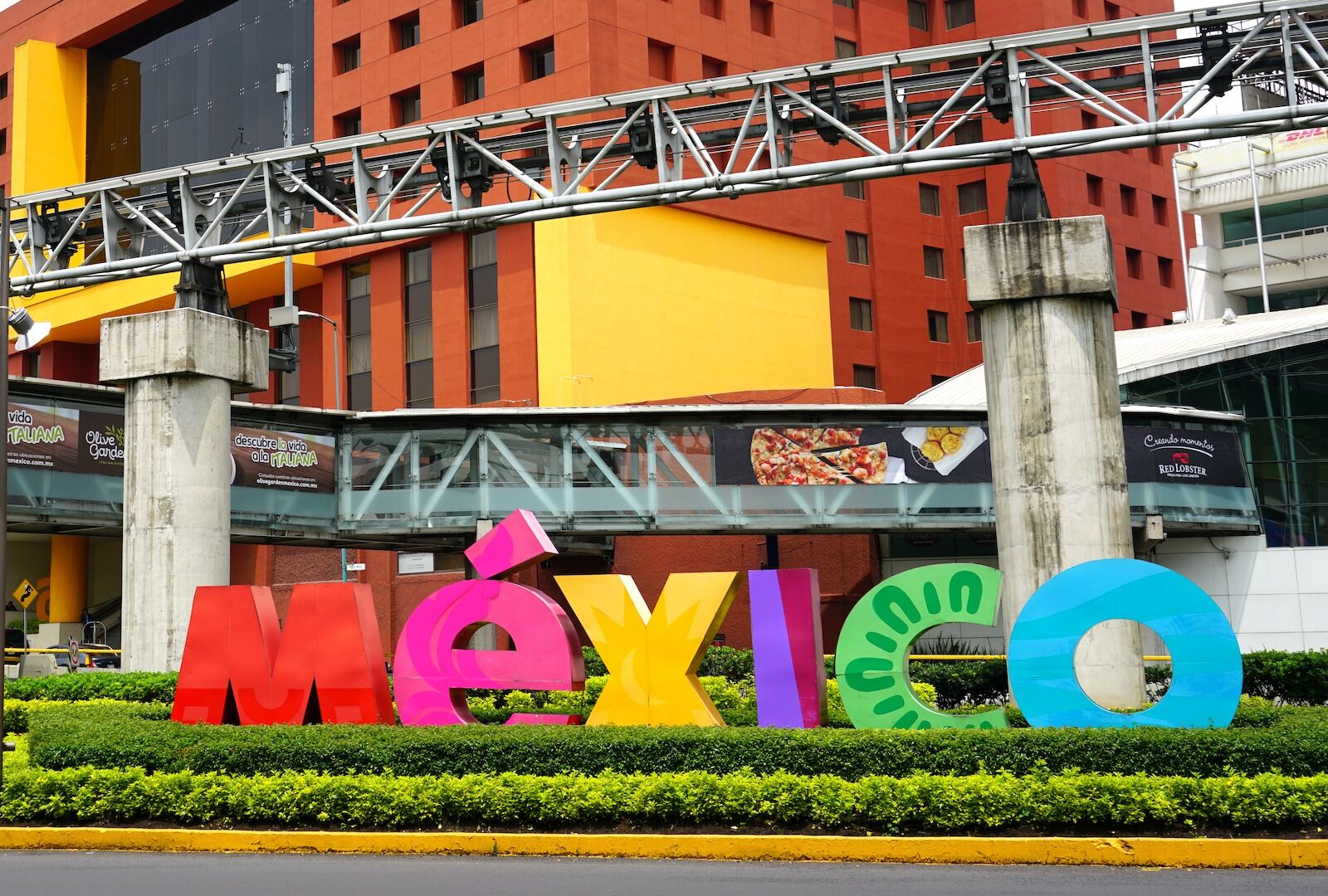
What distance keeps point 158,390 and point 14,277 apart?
633cm

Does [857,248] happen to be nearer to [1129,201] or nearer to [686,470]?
[1129,201]

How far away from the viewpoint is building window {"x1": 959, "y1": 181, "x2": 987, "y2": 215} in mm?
69250

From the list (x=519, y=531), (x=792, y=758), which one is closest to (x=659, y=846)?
(x=792, y=758)

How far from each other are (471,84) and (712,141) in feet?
95.9

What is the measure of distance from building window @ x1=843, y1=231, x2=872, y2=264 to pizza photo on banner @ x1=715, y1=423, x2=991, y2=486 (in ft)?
87.8

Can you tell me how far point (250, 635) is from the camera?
21406mm

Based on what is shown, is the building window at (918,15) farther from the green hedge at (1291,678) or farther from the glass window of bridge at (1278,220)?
the green hedge at (1291,678)

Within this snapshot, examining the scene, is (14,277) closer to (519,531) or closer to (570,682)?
(519,531)

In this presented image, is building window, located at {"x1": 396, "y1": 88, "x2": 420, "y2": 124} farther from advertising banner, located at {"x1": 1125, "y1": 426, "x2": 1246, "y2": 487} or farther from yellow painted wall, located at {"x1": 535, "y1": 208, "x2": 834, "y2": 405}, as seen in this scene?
advertising banner, located at {"x1": 1125, "y1": 426, "x2": 1246, "y2": 487}

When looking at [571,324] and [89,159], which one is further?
[89,159]

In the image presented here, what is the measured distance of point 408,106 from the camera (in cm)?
5738

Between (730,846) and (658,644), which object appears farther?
(658,644)

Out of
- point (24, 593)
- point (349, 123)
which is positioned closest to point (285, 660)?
Answer: point (349, 123)

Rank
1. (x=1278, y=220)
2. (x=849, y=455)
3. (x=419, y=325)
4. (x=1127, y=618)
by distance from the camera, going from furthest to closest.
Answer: (x=1278, y=220)
(x=419, y=325)
(x=849, y=455)
(x=1127, y=618)
